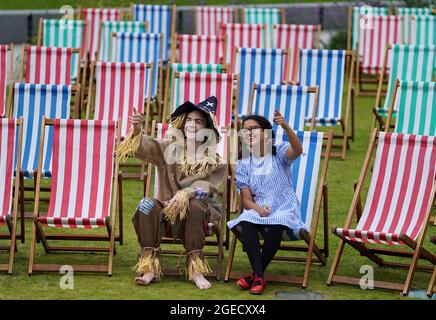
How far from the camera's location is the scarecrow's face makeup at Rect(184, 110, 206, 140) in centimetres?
715

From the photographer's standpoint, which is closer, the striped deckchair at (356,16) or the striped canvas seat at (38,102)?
the striped canvas seat at (38,102)

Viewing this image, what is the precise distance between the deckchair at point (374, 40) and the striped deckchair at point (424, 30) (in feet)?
0.51

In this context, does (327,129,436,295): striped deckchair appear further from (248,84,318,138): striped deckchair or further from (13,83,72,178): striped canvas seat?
(13,83,72,178): striped canvas seat

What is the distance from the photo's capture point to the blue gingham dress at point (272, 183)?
6.98m

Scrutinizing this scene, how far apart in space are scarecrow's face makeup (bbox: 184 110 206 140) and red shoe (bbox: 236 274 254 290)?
0.88m

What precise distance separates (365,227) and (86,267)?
1.59 m

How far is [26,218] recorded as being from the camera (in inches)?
325

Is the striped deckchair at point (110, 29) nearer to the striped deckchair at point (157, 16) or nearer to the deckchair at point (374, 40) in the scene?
the striped deckchair at point (157, 16)

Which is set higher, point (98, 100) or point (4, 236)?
point (98, 100)

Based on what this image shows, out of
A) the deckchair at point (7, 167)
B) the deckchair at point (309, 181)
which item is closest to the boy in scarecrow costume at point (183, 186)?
the deckchair at point (309, 181)

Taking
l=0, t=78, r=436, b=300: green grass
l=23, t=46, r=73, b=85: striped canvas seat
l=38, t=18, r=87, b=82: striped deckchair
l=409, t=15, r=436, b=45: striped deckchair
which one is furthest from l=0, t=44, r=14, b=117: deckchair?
l=409, t=15, r=436, b=45: striped deckchair

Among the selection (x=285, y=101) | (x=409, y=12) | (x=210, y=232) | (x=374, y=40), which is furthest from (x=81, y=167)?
(x=409, y=12)
